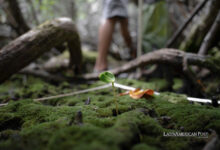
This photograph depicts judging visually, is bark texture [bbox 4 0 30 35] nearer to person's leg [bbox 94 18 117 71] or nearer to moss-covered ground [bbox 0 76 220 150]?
person's leg [bbox 94 18 117 71]

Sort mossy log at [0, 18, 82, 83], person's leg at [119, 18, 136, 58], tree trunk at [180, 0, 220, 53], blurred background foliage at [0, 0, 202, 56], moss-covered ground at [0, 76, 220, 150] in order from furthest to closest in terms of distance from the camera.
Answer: blurred background foliage at [0, 0, 202, 56]
person's leg at [119, 18, 136, 58]
tree trunk at [180, 0, 220, 53]
mossy log at [0, 18, 82, 83]
moss-covered ground at [0, 76, 220, 150]

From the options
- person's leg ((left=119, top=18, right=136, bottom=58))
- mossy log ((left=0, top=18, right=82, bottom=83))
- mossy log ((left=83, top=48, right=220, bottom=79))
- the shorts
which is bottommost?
mossy log ((left=83, top=48, right=220, bottom=79))

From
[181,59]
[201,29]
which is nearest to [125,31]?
[201,29]

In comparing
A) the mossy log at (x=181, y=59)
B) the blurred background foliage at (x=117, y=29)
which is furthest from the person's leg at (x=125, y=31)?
the mossy log at (x=181, y=59)

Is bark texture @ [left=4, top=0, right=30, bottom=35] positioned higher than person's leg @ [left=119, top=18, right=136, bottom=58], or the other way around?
bark texture @ [left=4, top=0, right=30, bottom=35]

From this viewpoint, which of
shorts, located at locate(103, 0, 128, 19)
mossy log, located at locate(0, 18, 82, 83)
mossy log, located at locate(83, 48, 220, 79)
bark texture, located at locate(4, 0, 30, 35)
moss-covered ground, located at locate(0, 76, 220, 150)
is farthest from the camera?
shorts, located at locate(103, 0, 128, 19)

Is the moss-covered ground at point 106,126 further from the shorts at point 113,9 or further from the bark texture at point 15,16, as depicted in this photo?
the bark texture at point 15,16

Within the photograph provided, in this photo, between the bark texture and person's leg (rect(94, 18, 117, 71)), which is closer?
the bark texture

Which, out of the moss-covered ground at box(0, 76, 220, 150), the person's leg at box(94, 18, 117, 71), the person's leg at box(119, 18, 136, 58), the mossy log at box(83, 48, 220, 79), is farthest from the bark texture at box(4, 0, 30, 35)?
the mossy log at box(83, 48, 220, 79)

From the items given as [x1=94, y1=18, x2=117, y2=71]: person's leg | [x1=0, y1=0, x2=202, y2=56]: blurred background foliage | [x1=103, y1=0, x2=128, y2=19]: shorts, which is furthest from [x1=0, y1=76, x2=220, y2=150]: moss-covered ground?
[x1=0, y1=0, x2=202, y2=56]: blurred background foliage
